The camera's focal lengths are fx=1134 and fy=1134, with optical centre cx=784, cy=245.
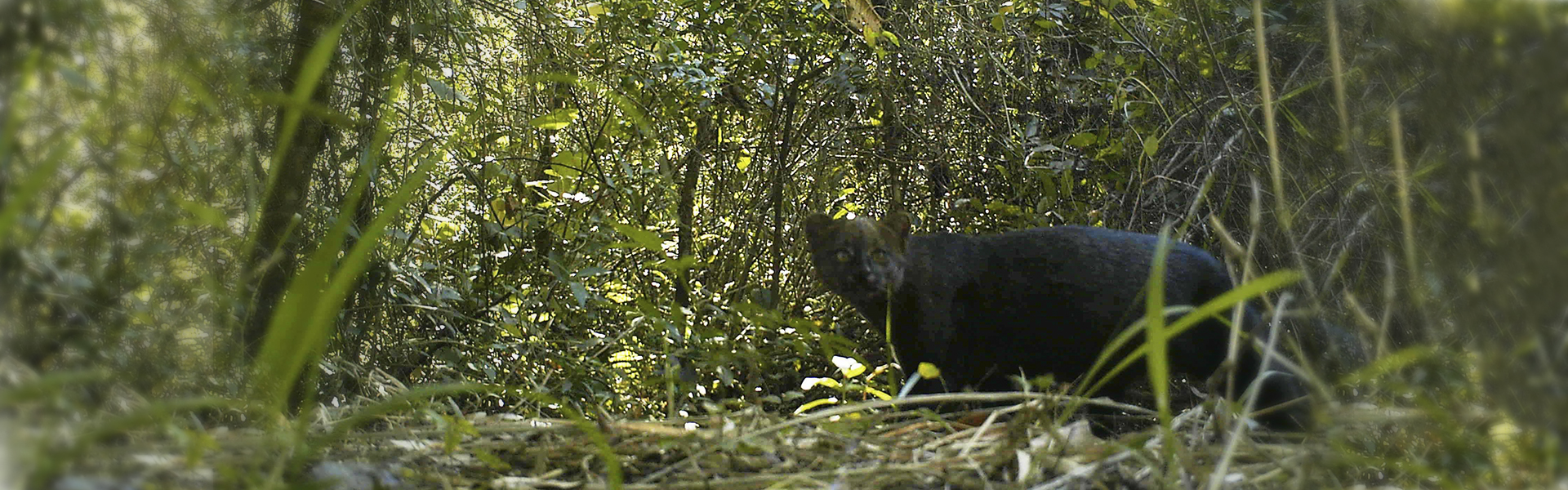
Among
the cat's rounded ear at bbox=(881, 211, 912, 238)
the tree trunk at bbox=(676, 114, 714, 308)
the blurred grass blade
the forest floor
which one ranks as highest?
the tree trunk at bbox=(676, 114, 714, 308)

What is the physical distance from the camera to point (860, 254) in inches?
137

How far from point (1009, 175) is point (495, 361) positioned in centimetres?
212

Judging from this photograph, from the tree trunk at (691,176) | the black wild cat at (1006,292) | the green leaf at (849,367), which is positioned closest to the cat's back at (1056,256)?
the black wild cat at (1006,292)

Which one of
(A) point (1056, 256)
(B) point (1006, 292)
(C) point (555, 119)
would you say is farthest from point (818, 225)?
(C) point (555, 119)

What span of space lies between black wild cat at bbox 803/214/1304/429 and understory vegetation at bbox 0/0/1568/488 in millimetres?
240

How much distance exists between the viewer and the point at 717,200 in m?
5.02

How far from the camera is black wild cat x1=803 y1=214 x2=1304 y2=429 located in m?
3.24

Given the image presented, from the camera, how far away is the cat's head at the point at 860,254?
11.5 feet

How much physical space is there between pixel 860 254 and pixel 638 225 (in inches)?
37.7

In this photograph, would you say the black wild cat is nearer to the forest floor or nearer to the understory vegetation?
the understory vegetation

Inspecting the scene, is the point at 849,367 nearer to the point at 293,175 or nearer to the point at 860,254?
the point at 860,254

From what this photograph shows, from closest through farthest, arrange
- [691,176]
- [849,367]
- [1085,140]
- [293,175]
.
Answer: [293,175] < [849,367] < [1085,140] < [691,176]

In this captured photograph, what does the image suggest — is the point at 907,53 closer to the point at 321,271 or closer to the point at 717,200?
the point at 717,200

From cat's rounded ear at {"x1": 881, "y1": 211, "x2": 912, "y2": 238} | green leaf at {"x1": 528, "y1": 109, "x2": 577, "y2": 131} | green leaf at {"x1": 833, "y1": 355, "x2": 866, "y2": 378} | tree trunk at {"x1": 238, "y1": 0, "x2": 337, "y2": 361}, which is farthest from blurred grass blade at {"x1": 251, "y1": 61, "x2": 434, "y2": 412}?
cat's rounded ear at {"x1": 881, "y1": 211, "x2": 912, "y2": 238}
